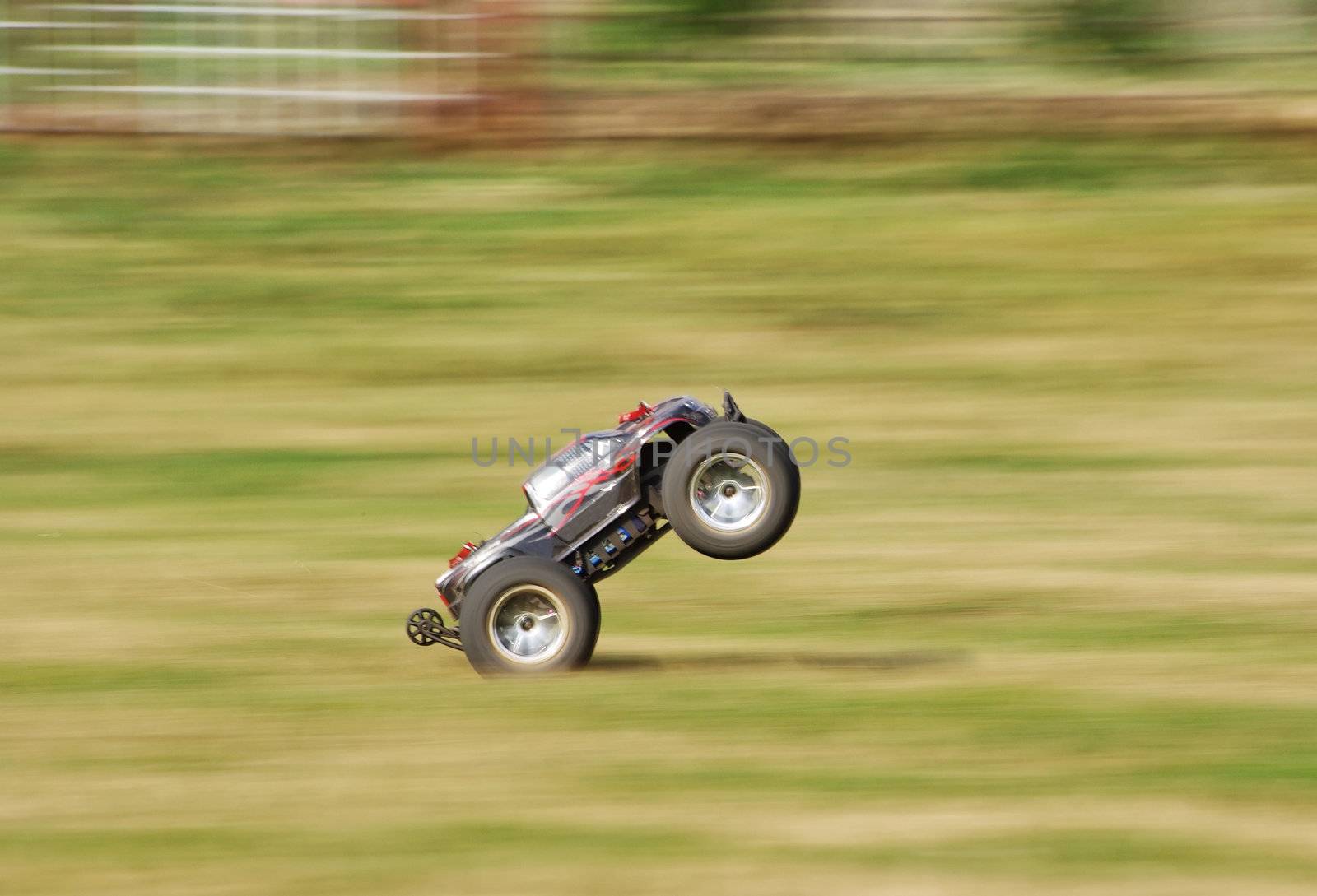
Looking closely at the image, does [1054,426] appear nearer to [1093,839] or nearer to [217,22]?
[1093,839]

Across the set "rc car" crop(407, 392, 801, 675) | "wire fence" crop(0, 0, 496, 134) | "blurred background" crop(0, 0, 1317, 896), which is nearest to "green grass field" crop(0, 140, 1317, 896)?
"blurred background" crop(0, 0, 1317, 896)

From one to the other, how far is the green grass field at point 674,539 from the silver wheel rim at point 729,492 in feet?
2.22

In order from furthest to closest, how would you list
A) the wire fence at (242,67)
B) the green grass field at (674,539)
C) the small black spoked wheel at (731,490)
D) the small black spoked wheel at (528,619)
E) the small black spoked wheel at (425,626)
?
the wire fence at (242,67) < the small black spoked wheel at (425,626) < the small black spoked wheel at (528,619) < the small black spoked wheel at (731,490) < the green grass field at (674,539)

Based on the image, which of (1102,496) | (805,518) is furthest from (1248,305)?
(805,518)

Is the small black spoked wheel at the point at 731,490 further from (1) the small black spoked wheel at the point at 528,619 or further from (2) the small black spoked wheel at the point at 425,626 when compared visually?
(2) the small black spoked wheel at the point at 425,626

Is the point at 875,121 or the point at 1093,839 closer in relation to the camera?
the point at 1093,839

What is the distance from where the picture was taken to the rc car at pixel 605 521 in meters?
6.84

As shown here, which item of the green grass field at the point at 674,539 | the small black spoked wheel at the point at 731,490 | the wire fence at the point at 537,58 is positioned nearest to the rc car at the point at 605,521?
the small black spoked wheel at the point at 731,490

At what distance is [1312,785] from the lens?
633 centimetres

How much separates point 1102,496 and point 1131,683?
2.70 metres

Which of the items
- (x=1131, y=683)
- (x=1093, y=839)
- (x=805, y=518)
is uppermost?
(x=805, y=518)

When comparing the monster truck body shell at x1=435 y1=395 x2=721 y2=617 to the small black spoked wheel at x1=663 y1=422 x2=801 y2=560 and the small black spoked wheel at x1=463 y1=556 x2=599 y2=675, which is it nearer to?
the small black spoked wheel at x1=463 y1=556 x2=599 y2=675

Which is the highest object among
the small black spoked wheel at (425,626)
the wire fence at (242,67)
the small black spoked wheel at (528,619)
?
the wire fence at (242,67)

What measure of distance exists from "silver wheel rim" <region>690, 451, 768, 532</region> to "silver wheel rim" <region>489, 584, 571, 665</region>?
604 mm
